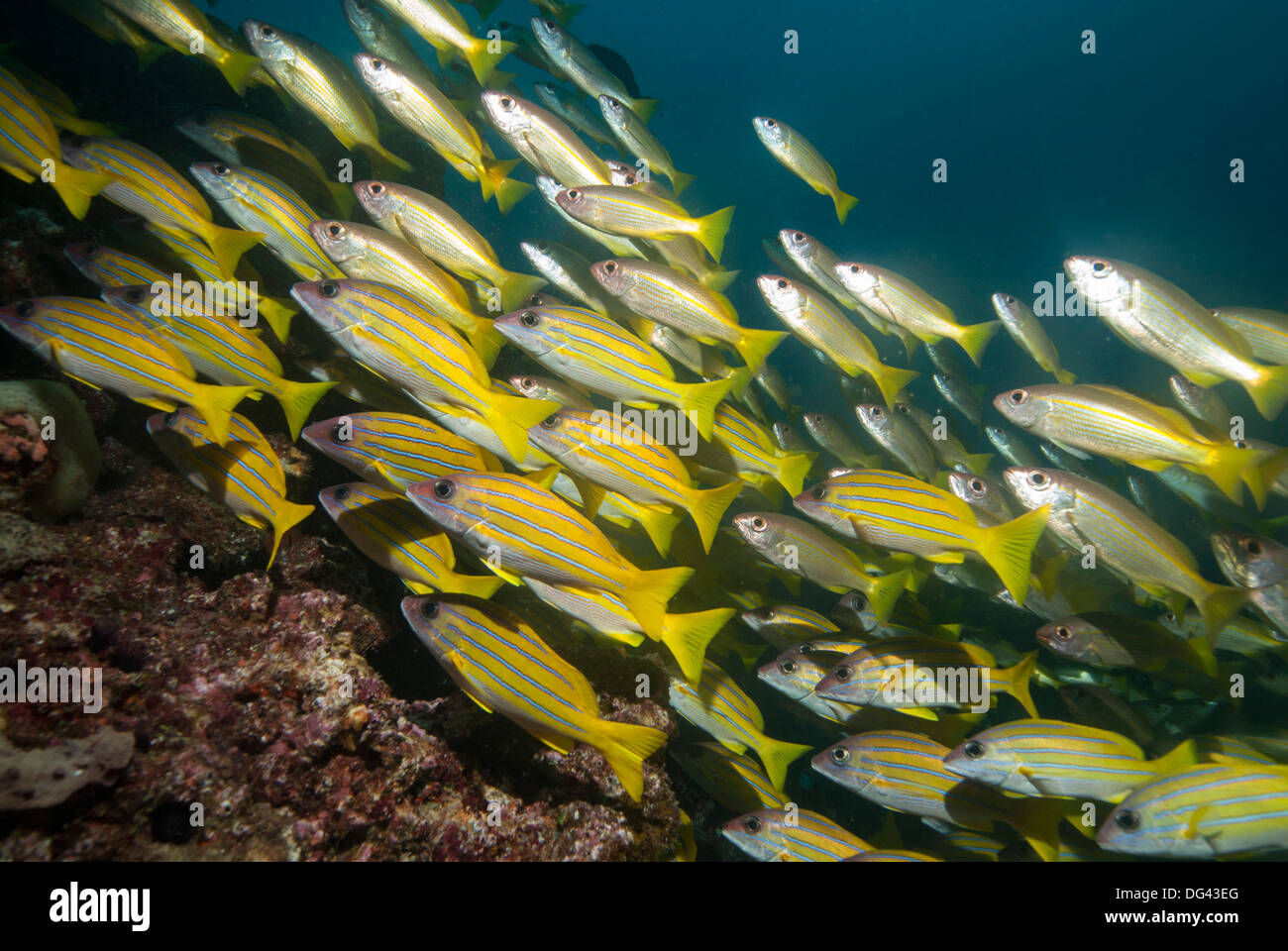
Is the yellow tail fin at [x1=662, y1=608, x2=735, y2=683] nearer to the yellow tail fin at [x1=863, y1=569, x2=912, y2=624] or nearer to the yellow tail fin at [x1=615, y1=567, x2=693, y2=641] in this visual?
the yellow tail fin at [x1=615, y1=567, x2=693, y2=641]

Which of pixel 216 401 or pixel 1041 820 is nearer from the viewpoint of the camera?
pixel 216 401

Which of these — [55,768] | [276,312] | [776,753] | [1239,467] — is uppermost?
[276,312]

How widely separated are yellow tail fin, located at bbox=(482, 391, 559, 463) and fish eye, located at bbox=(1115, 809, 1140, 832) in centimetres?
356

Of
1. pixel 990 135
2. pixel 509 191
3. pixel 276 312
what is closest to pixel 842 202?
pixel 509 191

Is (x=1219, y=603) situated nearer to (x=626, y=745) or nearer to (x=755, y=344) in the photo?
(x=755, y=344)

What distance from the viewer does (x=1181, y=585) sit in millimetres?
3598

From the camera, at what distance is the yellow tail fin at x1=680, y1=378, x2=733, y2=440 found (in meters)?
3.33

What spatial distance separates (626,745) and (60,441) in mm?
3293

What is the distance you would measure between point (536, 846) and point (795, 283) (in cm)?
409

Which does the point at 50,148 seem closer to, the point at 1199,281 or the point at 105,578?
the point at 105,578

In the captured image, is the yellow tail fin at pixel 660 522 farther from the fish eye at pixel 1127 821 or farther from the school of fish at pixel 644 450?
the fish eye at pixel 1127 821

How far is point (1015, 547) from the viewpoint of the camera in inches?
128

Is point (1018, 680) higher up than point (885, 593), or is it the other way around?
point (885, 593)
